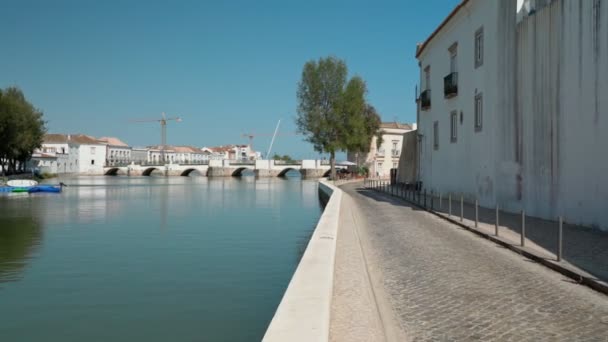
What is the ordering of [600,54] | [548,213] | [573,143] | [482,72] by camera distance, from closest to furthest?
1. [600,54]
2. [573,143]
3. [548,213]
4. [482,72]

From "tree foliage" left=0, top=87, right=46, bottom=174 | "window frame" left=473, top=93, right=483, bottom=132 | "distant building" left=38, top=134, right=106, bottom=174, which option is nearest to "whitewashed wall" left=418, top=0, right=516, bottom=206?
"window frame" left=473, top=93, right=483, bottom=132

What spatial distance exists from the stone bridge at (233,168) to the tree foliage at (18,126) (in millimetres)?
44015

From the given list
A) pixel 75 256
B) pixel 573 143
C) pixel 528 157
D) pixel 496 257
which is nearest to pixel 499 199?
pixel 528 157

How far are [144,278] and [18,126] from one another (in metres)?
45.8

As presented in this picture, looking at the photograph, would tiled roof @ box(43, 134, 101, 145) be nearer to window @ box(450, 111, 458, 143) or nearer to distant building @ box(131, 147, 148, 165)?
distant building @ box(131, 147, 148, 165)

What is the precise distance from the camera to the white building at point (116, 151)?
12689cm

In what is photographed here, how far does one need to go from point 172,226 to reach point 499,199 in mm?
12747

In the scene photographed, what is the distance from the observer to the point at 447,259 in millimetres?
9398

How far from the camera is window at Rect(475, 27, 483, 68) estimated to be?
1995 centimetres

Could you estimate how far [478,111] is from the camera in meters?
20.3

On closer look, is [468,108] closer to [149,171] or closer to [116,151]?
[149,171]

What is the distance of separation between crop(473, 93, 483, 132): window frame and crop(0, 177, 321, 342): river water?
7981 mm

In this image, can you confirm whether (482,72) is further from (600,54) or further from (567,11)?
(600,54)

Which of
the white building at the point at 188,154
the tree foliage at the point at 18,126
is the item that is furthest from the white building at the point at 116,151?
the tree foliage at the point at 18,126
